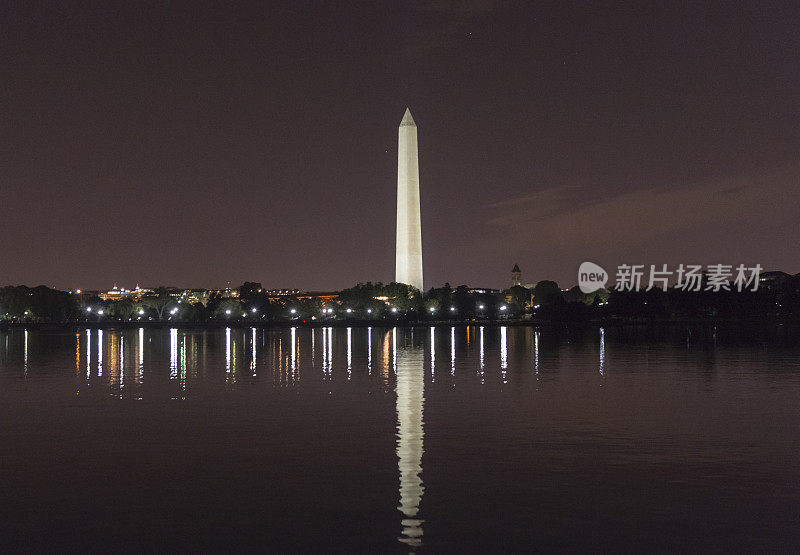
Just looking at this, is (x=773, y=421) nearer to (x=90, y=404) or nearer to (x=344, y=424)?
(x=344, y=424)

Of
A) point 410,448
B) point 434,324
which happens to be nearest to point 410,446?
point 410,448

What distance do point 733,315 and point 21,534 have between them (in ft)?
488

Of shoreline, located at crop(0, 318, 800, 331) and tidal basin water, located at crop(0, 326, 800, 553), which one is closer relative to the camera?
tidal basin water, located at crop(0, 326, 800, 553)

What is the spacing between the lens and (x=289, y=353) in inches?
2360

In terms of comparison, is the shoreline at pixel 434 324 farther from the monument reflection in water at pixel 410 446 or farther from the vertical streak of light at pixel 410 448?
the vertical streak of light at pixel 410 448

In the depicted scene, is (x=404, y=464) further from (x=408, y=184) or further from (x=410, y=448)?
(x=408, y=184)

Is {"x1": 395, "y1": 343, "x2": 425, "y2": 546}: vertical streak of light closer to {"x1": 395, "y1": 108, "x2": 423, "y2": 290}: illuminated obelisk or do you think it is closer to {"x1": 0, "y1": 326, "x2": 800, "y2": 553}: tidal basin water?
{"x1": 0, "y1": 326, "x2": 800, "y2": 553}: tidal basin water

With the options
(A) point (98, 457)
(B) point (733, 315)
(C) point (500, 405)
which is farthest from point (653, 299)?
(A) point (98, 457)

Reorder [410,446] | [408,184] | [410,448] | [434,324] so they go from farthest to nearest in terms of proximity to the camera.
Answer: [434,324] → [408,184] → [410,446] → [410,448]

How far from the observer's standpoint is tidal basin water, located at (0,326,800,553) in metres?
13.4

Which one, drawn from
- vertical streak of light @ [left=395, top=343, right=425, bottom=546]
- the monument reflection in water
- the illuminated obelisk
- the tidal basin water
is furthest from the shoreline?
the tidal basin water

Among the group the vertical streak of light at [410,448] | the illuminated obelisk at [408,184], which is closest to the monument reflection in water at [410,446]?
the vertical streak of light at [410,448]

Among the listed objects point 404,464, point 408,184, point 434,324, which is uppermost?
point 408,184

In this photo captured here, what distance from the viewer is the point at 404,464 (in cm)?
1848
